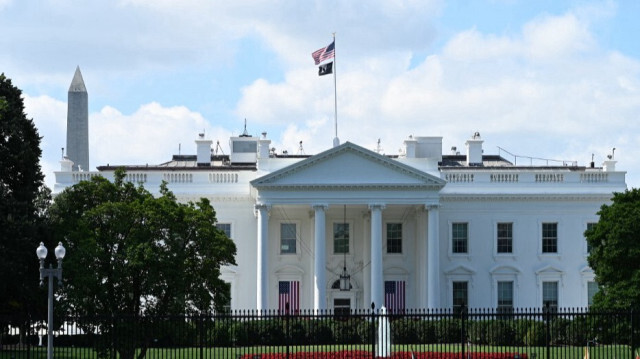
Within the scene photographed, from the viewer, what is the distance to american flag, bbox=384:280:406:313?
66.9 meters

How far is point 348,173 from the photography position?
63594 millimetres

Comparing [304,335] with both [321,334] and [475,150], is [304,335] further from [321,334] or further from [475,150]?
[475,150]

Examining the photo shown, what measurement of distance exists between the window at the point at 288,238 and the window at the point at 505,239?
11.5m

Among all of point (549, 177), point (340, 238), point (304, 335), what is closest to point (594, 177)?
point (549, 177)

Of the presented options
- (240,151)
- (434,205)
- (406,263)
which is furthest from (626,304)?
(240,151)

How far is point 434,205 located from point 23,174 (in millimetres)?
24987

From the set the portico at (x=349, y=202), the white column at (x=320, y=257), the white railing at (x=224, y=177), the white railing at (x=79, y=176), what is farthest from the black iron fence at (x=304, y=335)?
the white railing at (x=79, y=176)

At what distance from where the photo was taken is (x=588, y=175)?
67.6 m

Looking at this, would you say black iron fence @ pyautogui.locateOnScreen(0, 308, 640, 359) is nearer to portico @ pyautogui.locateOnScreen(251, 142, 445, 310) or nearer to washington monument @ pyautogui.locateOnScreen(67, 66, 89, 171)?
portico @ pyautogui.locateOnScreen(251, 142, 445, 310)

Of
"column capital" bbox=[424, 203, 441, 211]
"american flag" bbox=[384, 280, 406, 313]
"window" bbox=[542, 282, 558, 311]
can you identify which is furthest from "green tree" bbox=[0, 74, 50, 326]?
"window" bbox=[542, 282, 558, 311]

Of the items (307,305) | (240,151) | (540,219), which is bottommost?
(307,305)

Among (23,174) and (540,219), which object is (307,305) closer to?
(540,219)

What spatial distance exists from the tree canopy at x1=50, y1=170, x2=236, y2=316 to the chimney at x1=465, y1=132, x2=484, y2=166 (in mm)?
32233

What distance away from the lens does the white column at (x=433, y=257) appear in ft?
207
